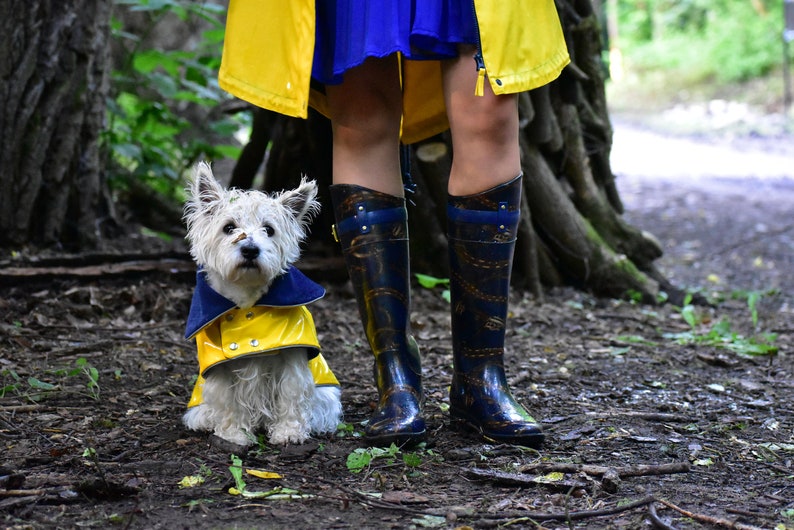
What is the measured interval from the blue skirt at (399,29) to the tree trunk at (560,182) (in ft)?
6.47

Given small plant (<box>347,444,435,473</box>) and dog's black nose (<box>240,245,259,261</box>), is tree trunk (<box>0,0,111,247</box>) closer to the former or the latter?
dog's black nose (<box>240,245,259,261</box>)

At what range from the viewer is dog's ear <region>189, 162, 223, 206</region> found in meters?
2.71

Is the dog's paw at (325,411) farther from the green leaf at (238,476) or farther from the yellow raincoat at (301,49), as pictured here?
the yellow raincoat at (301,49)

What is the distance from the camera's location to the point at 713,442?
2.73 meters

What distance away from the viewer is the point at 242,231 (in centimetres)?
263

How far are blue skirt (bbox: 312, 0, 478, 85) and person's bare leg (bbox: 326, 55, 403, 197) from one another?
7cm

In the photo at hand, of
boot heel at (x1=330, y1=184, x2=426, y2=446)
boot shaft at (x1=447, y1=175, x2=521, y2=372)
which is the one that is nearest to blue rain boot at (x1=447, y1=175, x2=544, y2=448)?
boot shaft at (x1=447, y1=175, x2=521, y2=372)

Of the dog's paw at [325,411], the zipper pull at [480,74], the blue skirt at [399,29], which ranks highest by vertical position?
the blue skirt at [399,29]

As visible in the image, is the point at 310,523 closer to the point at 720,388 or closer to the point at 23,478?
the point at 23,478

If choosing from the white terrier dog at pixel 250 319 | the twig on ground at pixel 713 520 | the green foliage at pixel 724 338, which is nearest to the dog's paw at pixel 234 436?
the white terrier dog at pixel 250 319

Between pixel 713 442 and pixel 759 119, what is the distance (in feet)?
54.2

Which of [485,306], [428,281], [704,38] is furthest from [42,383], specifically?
[704,38]

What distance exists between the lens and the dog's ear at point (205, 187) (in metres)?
2.71

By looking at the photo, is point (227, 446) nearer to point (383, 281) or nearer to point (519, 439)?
point (383, 281)
